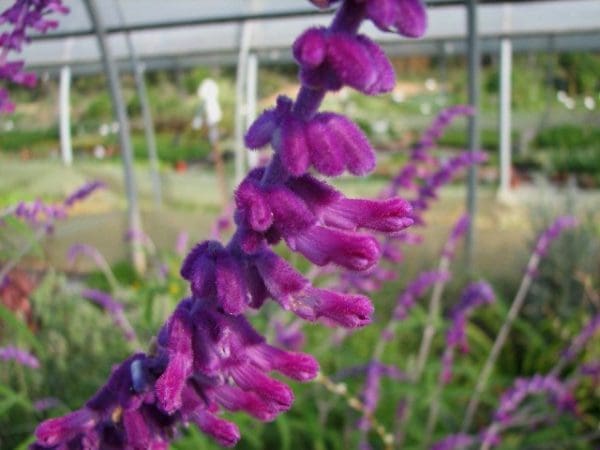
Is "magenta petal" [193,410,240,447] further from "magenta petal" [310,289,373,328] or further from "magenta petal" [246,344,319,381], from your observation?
"magenta petal" [310,289,373,328]

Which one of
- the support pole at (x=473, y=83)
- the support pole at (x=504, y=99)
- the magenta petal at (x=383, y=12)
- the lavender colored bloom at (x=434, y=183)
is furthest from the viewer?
the support pole at (x=504, y=99)

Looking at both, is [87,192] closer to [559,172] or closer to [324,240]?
[324,240]

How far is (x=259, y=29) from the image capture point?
8.64 m

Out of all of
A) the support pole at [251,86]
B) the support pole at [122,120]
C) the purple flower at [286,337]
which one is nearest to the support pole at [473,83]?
the support pole at [122,120]

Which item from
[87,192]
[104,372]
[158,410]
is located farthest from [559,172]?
[158,410]

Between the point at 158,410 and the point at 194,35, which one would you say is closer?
the point at 158,410

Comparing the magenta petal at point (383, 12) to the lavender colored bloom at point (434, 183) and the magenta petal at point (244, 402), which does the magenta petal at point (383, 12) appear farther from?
the lavender colored bloom at point (434, 183)

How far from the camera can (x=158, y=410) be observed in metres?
0.82

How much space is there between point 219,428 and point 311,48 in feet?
1.41

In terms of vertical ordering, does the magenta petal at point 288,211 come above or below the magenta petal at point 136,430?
above

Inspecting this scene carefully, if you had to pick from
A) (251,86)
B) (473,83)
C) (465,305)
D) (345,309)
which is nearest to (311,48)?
(345,309)

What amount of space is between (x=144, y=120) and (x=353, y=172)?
28.0ft

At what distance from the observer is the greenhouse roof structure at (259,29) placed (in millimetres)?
7379

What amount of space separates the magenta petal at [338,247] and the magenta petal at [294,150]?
8 cm
